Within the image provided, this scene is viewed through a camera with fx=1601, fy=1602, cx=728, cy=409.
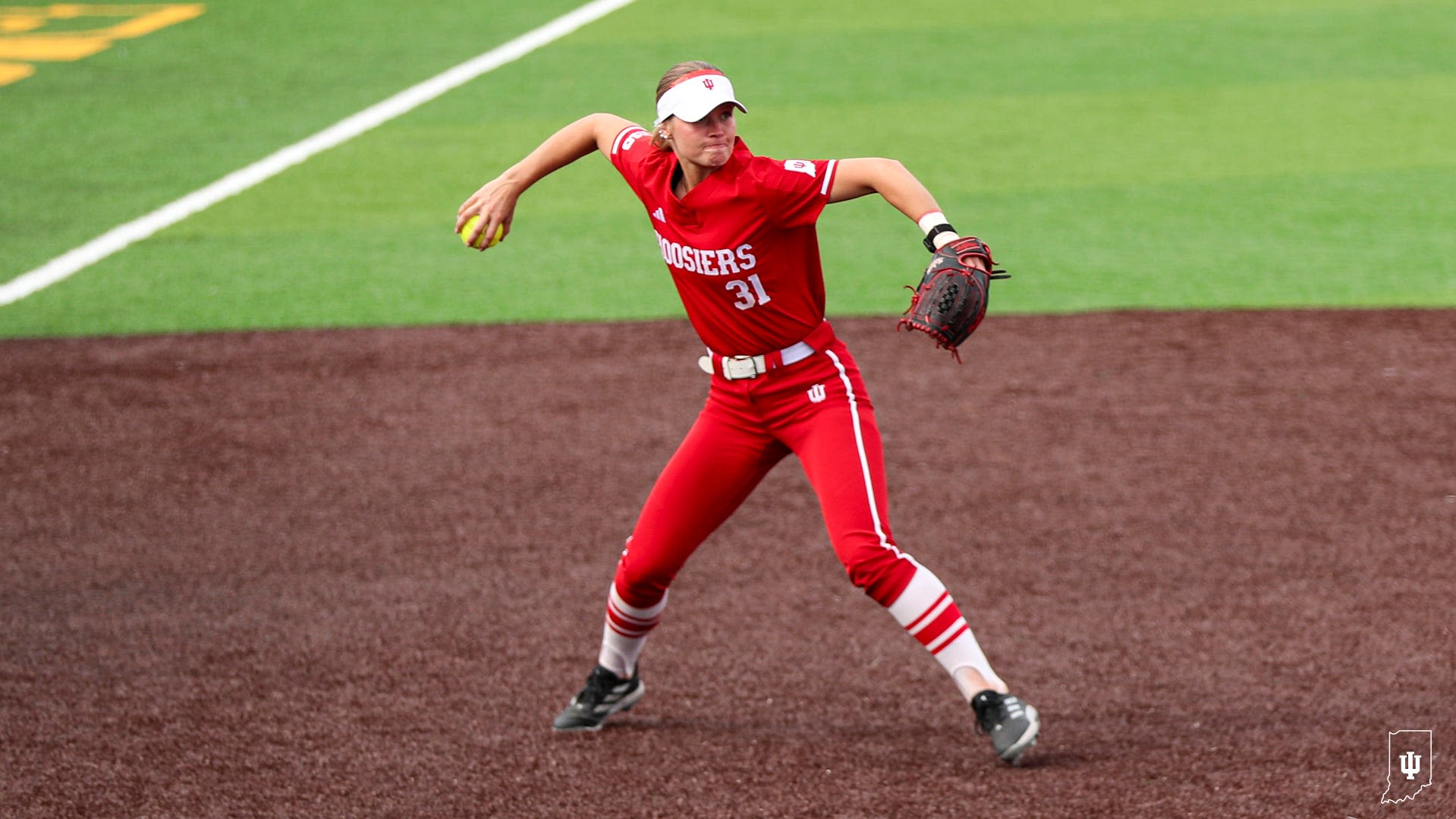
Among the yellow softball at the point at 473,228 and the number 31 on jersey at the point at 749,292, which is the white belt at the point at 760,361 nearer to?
the number 31 on jersey at the point at 749,292

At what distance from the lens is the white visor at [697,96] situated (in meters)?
4.42

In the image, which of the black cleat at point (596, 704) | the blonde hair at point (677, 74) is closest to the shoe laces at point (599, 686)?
the black cleat at point (596, 704)

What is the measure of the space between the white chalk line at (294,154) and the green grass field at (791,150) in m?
0.16

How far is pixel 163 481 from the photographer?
723 centimetres

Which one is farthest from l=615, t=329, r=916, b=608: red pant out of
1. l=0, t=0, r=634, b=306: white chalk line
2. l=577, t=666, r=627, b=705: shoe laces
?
l=0, t=0, r=634, b=306: white chalk line

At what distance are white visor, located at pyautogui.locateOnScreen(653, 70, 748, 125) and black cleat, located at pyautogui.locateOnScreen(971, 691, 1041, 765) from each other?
1814 mm

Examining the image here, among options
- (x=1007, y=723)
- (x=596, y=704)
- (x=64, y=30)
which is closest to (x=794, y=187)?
(x=1007, y=723)

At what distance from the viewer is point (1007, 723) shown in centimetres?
453

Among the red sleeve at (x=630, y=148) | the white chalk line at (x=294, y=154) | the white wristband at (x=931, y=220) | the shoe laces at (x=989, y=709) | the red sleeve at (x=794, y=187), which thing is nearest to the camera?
the white wristband at (x=931, y=220)

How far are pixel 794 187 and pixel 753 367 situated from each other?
1.83 ft

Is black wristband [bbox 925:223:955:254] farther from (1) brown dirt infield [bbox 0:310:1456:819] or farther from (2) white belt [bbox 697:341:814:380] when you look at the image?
(1) brown dirt infield [bbox 0:310:1456:819]

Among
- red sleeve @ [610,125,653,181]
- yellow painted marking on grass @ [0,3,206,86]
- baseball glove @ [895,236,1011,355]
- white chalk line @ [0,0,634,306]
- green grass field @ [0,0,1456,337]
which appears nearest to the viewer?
baseball glove @ [895,236,1011,355]

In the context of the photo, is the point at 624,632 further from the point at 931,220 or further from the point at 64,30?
the point at 64,30

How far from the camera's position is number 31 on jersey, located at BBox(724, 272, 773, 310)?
4.59 m
